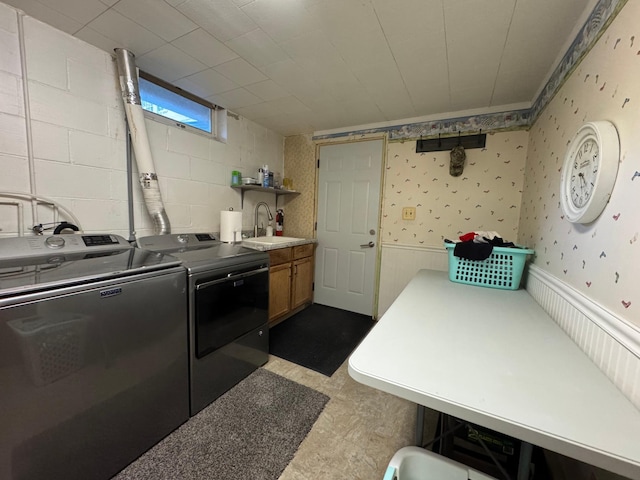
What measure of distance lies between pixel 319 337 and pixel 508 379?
2036 millimetres

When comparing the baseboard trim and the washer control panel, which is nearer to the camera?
the baseboard trim

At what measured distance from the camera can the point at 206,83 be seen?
2.11 meters

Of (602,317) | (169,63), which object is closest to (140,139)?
(169,63)

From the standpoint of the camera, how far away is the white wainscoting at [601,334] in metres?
0.70

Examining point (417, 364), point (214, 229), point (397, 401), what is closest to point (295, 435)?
point (397, 401)

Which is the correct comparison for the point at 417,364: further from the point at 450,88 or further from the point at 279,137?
the point at 279,137

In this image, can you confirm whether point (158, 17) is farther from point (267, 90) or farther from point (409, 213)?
point (409, 213)

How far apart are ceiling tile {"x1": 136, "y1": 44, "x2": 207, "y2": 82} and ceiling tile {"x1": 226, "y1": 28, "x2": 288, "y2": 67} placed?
1.23 ft

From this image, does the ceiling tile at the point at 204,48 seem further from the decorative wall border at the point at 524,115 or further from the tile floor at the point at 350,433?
the tile floor at the point at 350,433

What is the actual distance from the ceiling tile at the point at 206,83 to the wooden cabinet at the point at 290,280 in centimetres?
148

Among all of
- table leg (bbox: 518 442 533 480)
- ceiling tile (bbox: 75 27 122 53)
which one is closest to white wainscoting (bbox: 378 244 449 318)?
table leg (bbox: 518 442 533 480)

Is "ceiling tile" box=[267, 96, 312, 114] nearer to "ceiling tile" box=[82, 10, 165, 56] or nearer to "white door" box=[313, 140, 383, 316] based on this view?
"white door" box=[313, 140, 383, 316]

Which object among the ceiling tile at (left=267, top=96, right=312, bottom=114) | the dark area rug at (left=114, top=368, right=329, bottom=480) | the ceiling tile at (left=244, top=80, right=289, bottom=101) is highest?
the ceiling tile at (left=267, top=96, right=312, bottom=114)

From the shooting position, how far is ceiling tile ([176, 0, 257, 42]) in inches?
51.8
